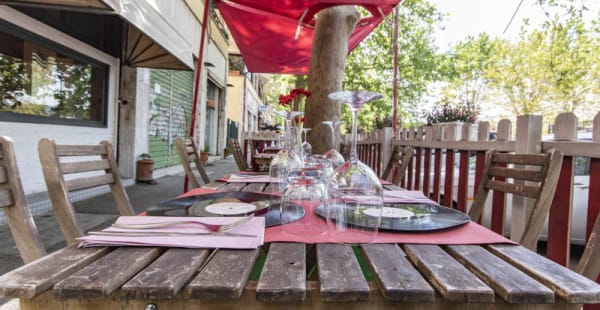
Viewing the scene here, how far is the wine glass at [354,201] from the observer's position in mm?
965

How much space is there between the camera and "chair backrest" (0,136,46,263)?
1.08 m

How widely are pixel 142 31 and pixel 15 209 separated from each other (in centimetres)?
320

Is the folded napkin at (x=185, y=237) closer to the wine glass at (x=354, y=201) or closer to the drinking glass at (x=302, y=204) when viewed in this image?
the drinking glass at (x=302, y=204)

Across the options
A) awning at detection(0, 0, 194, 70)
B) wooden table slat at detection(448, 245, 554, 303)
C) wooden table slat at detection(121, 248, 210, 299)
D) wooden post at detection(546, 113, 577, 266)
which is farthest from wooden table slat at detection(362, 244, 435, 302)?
awning at detection(0, 0, 194, 70)

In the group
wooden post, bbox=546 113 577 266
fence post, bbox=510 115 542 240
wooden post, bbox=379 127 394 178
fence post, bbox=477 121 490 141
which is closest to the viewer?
wooden post, bbox=546 113 577 266

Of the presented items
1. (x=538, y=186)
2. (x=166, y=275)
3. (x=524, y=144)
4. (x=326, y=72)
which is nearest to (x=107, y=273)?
(x=166, y=275)

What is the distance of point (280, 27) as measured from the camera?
4.77 metres

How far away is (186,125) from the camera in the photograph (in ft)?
31.3

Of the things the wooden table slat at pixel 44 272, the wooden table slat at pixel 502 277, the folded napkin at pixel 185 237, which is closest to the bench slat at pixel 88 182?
the folded napkin at pixel 185 237

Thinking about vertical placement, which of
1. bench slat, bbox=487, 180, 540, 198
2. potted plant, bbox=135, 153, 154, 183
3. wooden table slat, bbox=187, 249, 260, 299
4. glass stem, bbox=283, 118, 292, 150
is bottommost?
potted plant, bbox=135, 153, 154, 183

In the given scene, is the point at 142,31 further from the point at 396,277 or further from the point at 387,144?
the point at 396,277

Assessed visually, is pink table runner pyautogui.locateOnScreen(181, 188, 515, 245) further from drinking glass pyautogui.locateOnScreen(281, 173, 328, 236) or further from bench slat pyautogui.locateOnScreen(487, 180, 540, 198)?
bench slat pyautogui.locateOnScreen(487, 180, 540, 198)

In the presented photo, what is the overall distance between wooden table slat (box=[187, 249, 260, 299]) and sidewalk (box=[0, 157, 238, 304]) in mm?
1969

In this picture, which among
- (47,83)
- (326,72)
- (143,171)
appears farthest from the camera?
(143,171)
